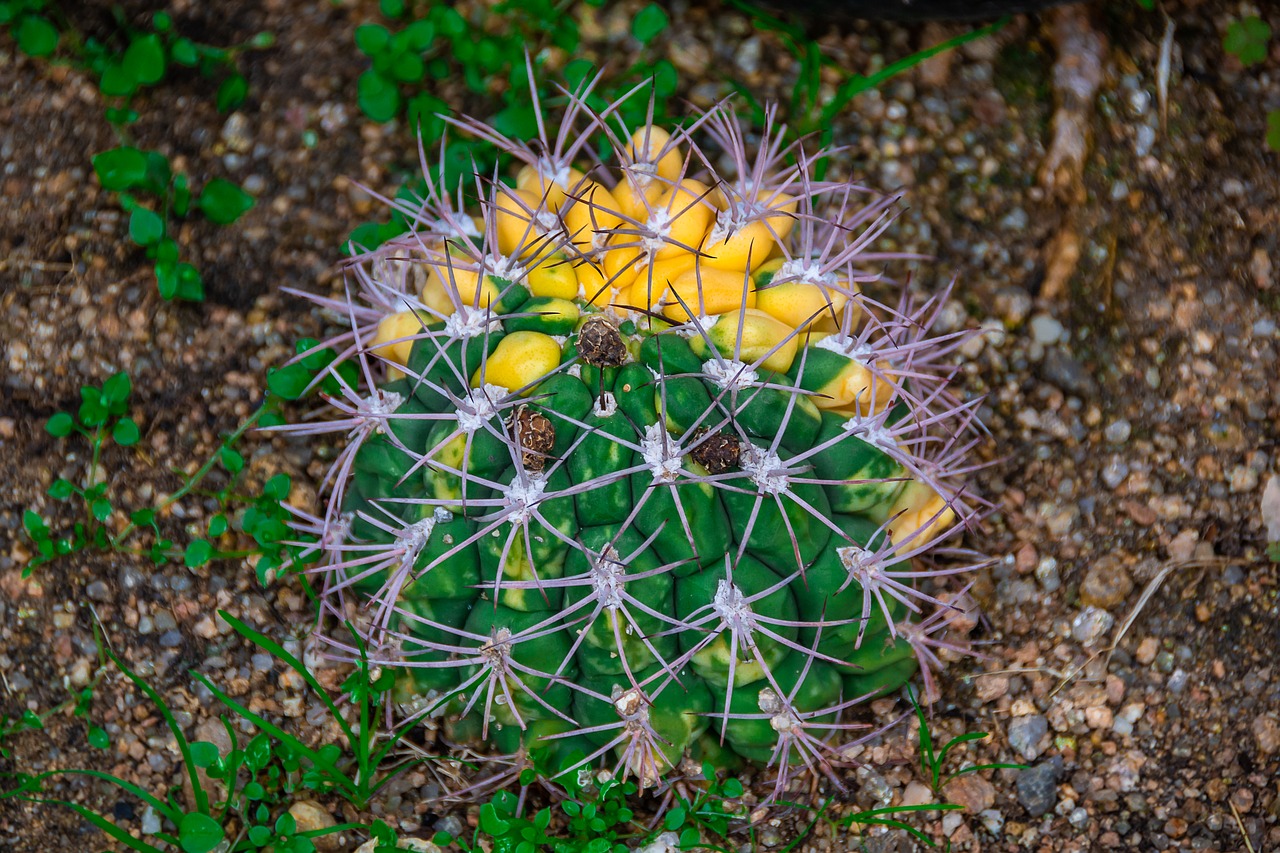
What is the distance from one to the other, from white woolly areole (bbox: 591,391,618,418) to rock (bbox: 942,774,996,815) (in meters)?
0.95

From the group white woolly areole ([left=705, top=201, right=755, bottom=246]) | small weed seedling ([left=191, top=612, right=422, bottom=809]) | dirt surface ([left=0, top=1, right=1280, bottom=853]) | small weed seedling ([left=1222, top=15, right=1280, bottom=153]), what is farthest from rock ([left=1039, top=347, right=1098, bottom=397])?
small weed seedling ([left=191, top=612, right=422, bottom=809])

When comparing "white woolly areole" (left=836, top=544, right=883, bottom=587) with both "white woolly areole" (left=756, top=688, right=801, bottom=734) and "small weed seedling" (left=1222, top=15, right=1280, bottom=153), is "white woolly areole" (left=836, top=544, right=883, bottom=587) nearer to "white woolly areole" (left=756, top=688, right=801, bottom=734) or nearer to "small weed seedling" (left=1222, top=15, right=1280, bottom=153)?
"white woolly areole" (left=756, top=688, right=801, bottom=734)

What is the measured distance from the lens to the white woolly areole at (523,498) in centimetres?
151

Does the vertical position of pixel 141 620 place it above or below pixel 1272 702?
above

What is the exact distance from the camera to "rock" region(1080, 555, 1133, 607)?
2.03 m

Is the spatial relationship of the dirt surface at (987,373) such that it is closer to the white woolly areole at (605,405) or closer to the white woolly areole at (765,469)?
the white woolly areole at (765,469)

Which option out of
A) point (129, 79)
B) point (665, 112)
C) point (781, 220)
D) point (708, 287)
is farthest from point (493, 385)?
point (129, 79)

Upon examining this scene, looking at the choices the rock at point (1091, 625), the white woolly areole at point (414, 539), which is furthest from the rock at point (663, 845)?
the rock at point (1091, 625)

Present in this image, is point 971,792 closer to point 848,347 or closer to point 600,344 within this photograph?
point 848,347

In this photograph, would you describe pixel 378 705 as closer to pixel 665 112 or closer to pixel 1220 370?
pixel 665 112

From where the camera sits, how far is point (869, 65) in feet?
7.95

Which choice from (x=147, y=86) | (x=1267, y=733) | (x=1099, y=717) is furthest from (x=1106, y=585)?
(x=147, y=86)

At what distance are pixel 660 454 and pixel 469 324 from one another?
0.37 metres

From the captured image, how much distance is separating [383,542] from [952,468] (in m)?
1.05
